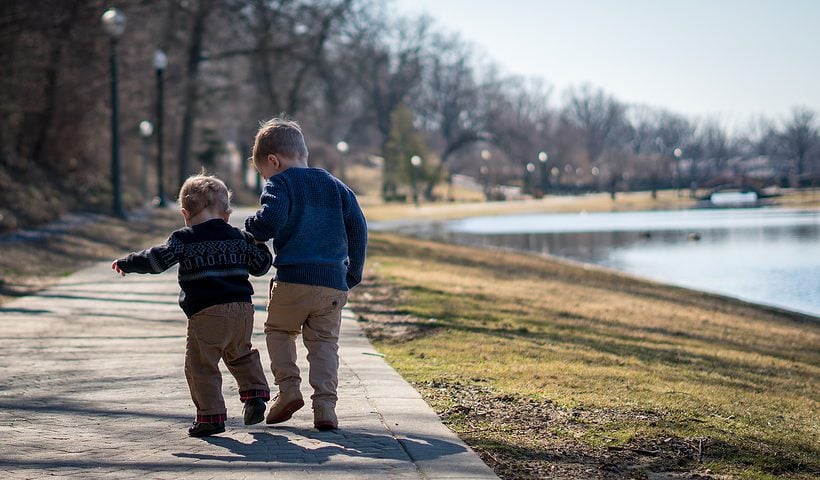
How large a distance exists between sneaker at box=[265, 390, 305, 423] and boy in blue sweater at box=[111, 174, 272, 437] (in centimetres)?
7

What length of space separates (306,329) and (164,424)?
92 cm

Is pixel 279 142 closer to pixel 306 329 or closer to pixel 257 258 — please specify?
pixel 257 258

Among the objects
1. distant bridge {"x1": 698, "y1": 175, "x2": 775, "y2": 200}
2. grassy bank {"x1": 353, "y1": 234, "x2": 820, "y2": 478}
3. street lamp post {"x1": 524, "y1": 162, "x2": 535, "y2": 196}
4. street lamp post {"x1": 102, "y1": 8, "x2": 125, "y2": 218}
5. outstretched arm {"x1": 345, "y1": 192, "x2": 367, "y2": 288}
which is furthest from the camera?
street lamp post {"x1": 524, "y1": 162, "x2": 535, "y2": 196}

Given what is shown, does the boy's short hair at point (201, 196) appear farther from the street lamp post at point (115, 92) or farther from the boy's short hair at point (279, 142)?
the street lamp post at point (115, 92)

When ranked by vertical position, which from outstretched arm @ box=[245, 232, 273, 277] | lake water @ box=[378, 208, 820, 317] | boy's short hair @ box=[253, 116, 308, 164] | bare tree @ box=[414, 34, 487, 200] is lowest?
lake water @ box=[378, 208, 820, 317]

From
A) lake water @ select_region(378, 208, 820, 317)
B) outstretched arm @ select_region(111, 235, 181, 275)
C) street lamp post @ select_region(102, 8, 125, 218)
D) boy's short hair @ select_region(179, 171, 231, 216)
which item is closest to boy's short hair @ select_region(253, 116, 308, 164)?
boy's short hair @ select_region(179, 171, 231, 216)

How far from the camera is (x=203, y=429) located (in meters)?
5.07

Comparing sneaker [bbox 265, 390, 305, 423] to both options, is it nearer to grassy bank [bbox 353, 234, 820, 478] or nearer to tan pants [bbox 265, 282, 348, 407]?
tan pants [bbox 265, 282, 348, 407]

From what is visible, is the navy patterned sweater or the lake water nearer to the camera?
the navy patterned sweater

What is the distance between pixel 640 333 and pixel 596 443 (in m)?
6.23

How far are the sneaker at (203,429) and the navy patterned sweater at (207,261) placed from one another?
58cm

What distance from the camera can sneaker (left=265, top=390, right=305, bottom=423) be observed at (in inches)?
206

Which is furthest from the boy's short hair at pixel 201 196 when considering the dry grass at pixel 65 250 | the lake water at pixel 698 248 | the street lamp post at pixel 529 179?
the street lamp post at pixel 529 179

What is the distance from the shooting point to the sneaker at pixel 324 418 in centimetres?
510
